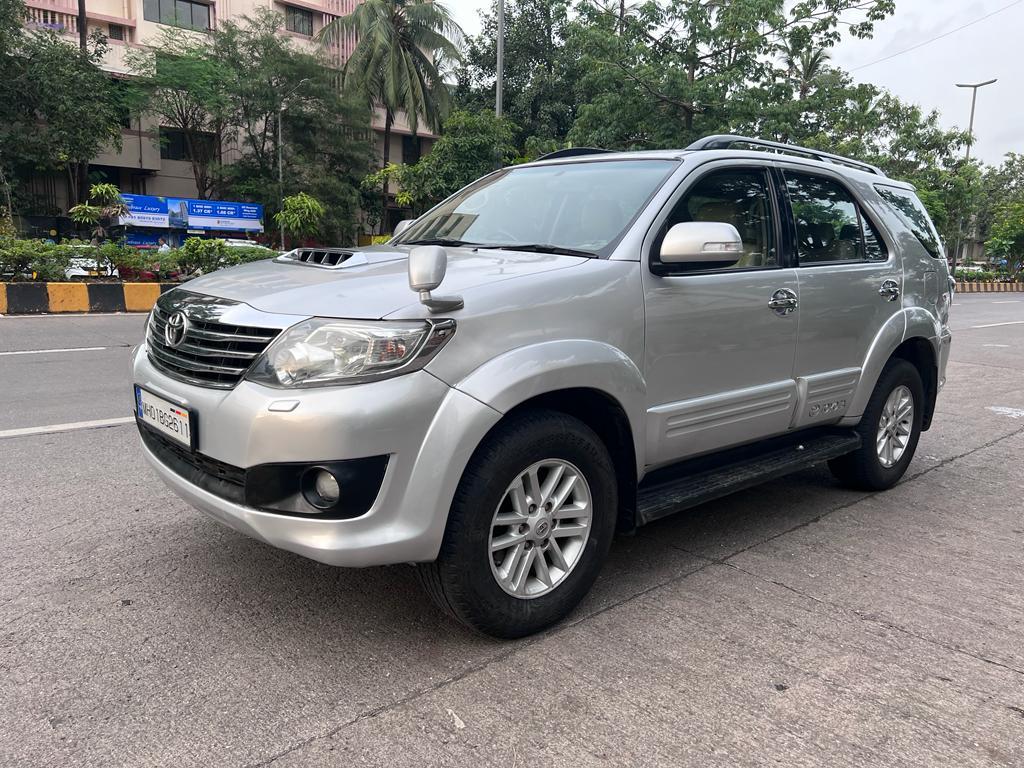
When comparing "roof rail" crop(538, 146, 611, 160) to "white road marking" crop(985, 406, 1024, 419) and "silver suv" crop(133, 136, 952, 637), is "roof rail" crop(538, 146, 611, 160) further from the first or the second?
"white road marking" crop(985, 406, 1024, 419)

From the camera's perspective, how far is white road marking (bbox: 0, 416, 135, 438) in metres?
5.03

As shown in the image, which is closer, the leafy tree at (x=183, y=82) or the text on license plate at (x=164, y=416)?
the text on license plate at (x=164, y=416)

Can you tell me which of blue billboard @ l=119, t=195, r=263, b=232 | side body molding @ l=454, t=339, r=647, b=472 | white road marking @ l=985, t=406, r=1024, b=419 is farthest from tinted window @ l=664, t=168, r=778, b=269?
blue billboard @ l=119, t=195, r=263, b=232

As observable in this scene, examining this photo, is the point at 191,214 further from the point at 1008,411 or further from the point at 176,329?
the point at 176,329

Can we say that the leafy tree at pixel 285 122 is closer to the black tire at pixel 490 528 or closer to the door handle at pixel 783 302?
the door handle at pixel 783 302

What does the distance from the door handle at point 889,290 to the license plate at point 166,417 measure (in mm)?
3379

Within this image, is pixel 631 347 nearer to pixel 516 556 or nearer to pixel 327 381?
pixel 516 556

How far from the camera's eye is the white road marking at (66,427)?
503 cm

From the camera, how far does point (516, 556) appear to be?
2.62 metres

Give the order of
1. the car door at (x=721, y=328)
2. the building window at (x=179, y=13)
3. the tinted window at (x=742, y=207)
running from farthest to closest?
the building window at (x=179, y=13), the tinted window at (x=742, y=207), the car door at (x=721, y=328)

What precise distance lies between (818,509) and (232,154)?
3484 cm

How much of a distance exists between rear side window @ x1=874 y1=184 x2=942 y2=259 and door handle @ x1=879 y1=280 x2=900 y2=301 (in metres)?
0.51

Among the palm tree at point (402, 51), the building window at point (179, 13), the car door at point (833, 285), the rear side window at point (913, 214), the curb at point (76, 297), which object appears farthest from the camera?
the palm tree at point (402, 51)

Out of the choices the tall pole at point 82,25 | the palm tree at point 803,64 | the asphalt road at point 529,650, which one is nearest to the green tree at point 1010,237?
the palm tree at point 803,64
